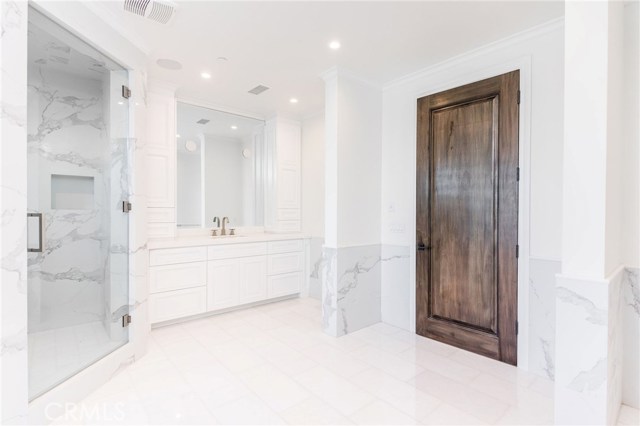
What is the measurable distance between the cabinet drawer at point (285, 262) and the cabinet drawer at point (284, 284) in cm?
7

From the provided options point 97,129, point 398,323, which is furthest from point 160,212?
point 398,323

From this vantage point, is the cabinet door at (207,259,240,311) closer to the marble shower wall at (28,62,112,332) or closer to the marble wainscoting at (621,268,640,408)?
the marble shower wall at (28,62,112,332)

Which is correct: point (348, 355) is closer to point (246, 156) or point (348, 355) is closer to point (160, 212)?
point (160, 212)

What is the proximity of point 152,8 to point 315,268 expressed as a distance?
3353 millimetres

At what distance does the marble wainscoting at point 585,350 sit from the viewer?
1.47m

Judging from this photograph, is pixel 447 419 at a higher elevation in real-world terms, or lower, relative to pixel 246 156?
lower

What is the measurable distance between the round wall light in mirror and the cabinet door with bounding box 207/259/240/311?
1.46 meters

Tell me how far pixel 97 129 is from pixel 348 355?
9.77 ft

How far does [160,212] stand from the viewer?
11.4 ft

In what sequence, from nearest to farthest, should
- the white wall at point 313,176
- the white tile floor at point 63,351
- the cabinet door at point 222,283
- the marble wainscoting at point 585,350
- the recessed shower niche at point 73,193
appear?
the marble wainscoting at point 585,350
the white tile floor at point 63,351
the recessed shower niche at point 73,193
the cabinet door at point 222,283
the white wall at point 313,176

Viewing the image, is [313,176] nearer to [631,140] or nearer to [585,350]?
[631,140]

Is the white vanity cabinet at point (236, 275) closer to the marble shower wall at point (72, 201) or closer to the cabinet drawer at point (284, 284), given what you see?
the cabinet drawer at point (284, 284)

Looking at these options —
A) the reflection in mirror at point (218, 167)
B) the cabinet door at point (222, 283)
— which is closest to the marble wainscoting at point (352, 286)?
the cabinet door at point (222, 283)

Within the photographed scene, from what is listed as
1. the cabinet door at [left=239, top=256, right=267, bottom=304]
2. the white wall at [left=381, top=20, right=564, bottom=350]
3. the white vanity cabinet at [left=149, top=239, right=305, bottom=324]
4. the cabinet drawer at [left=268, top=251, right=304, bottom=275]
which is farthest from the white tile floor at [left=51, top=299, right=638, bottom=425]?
the cabinet drawer at [left=268, top=251, right=304, bottom=275]
